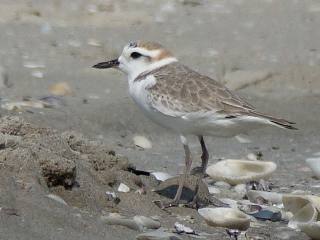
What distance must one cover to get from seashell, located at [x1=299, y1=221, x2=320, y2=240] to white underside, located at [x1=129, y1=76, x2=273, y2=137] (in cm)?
68

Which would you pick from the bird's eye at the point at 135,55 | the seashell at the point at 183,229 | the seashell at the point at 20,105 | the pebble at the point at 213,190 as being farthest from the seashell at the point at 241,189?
the seashell at the point at 20,105

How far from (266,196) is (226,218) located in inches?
33.4

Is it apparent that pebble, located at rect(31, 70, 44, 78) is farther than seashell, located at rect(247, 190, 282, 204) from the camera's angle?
Yes

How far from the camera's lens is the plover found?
497cm

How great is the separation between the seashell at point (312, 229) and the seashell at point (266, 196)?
837mm

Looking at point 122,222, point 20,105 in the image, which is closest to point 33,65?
point 20,105

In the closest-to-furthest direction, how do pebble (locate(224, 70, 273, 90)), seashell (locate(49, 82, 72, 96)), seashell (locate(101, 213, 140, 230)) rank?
seashell (locate(101, 213, 140, 230))
seashell (locate(49, 82, 72, 96))
pebble (locate(224, 70, 273, 90))

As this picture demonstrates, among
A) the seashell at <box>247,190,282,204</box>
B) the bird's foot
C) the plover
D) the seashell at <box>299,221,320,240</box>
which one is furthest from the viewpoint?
the seashell at <box>247,190,282,204</box>

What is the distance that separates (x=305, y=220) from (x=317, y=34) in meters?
4.86

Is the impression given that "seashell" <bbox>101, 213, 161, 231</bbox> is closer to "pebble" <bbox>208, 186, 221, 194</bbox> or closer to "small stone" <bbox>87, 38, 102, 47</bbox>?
"pebble" <bbox>208, 186, 221, 194</bbox>

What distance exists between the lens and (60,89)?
7465 millimetres

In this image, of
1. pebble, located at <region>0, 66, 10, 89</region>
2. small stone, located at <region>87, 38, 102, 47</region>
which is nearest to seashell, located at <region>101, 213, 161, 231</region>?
pebble, located at <region>0, 66, 10, 89</region>

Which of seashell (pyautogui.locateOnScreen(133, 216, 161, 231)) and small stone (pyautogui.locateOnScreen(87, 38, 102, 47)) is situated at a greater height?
seashell (pyautogui.locateOnScreen(133, 216, 161, 231))

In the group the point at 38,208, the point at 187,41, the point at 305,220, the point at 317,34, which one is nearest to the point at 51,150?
the point at 38,208
